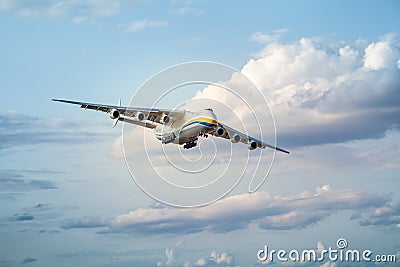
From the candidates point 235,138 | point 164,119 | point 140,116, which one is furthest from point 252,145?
point 140,116

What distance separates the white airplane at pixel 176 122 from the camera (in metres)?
51.8

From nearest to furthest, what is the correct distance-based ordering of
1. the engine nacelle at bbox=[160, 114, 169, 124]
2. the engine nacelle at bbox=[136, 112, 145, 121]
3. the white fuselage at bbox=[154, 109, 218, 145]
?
the white fuselage at bbox=[154, 109, 218, 145] → the engine nacelle at bbox=[136, 112, 145, 121] → the engine nacelle at bbox=[160, 114, 169, 124]

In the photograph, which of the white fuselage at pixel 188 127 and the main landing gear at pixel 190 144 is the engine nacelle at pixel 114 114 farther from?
the main landing gear at pixel 190 144

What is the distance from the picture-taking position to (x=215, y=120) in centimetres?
5166

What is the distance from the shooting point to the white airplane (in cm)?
5184

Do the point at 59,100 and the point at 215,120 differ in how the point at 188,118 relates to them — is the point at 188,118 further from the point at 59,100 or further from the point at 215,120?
the point at 59,100

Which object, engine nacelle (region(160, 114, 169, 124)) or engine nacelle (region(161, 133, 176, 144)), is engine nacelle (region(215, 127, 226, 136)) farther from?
engine nacelle (region(160, 114, 169, 124))

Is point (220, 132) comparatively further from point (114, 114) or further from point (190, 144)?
point (114, 114)

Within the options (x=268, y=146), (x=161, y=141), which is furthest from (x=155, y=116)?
(x=268, y=146)

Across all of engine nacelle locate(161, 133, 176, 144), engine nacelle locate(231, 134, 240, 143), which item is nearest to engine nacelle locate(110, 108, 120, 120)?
engine nacelle locate(161, 133, 176, 144)

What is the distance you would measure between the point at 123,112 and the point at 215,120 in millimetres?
8781

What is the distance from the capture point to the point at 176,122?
55.0 metres

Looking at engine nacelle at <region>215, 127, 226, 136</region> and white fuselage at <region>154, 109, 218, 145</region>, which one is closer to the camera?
white fuselage at <region>154, 109, 218, 145</region>

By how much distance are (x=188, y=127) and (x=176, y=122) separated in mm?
2537
